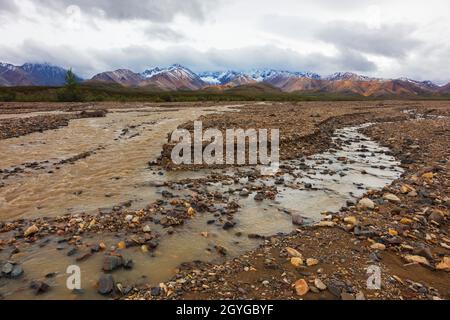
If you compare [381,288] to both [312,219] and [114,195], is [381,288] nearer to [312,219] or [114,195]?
[312,219]

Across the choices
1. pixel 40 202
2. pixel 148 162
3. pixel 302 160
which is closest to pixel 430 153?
pixel 302 160

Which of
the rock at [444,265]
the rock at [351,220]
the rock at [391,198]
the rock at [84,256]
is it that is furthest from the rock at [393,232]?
the rock at [84,256]

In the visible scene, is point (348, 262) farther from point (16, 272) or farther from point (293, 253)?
point (16, 272)

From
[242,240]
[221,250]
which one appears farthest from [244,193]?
[221,250]

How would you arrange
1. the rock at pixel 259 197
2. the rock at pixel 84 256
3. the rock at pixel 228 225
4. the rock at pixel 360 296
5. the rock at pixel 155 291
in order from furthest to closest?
the rock at pixel 259 197, the rock at pixel 228 225, the rock at pixel 84 256, the rock at pixel 155 291, the rock at pixel 360 296

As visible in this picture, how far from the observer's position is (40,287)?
5586 mm

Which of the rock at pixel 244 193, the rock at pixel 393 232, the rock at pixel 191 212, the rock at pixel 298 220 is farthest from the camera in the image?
the rock at pixel 244 193

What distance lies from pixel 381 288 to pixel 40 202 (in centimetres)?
1013

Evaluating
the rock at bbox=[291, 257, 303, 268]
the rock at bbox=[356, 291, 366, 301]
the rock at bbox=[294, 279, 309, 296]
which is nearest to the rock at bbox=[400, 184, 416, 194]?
the rock at bbox=[291, 257, 303, 268]

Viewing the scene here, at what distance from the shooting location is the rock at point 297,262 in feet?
20.9

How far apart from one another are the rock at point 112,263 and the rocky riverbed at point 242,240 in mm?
21

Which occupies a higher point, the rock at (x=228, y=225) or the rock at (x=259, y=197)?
the rock at (x=259, y=197)

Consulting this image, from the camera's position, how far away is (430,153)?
17750 mm

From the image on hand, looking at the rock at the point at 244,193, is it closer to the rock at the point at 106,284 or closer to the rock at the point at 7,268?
the rock at the point at 106,284
